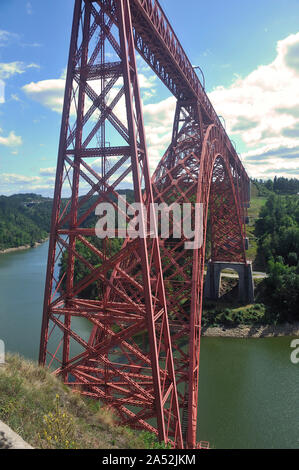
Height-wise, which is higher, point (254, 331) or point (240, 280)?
point (240, 280)

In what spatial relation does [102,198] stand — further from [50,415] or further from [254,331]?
[254,331]

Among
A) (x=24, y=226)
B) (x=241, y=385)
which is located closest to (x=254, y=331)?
(x=241, y=385)

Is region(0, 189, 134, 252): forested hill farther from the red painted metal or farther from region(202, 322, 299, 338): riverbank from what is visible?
the red painted metal

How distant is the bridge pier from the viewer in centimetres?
2381

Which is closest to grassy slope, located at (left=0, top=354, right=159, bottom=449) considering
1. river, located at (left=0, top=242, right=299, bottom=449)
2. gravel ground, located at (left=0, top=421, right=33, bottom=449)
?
gravel ground, located at (left=0, top=421, right=33, bottom=449)

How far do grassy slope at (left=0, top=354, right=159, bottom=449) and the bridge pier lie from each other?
19642 millimetres

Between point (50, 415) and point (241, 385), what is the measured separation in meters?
12.4

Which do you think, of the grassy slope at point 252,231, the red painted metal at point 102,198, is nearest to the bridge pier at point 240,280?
the grassy slope at point 252,231

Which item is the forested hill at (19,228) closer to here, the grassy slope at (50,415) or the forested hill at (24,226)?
the forested hill at (24,226)

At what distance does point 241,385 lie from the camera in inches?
558

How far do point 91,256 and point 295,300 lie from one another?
21.2m

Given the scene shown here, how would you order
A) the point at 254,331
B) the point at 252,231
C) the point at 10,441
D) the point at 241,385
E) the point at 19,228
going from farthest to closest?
the point at 19,228 < the point at 252,231 < the point at 254,331 < the point at 241,385 < the point at 10,441

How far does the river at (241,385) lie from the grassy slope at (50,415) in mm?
6978

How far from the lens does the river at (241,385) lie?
35.1 ft
